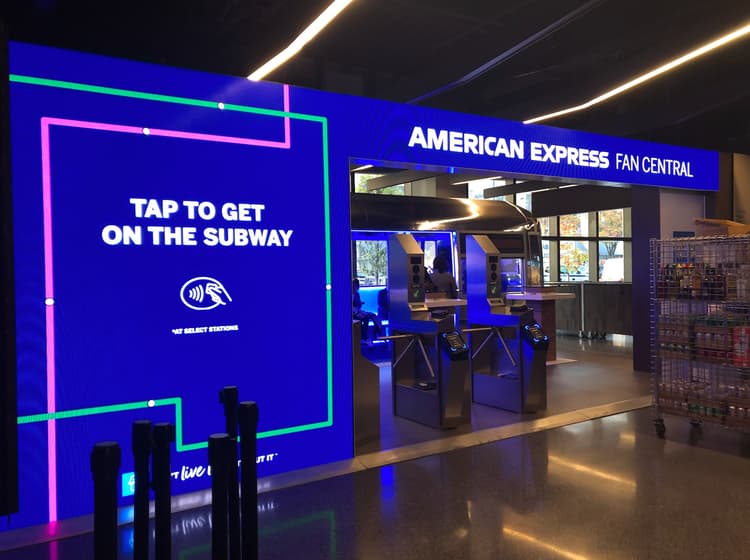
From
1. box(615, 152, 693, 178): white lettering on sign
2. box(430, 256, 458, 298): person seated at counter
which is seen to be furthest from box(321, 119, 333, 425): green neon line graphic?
box(430, 256, 458, 298): person seated at counter

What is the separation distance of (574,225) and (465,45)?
9540 mm

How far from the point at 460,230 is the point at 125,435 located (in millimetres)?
6610

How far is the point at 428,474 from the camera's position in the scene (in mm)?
3926

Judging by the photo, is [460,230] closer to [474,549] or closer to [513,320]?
[513,320]

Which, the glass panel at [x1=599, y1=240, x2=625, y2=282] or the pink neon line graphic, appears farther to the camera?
the glass panel at [x1=599, y1=240, x2=625, y2=282]

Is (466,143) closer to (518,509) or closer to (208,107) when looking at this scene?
(208,107)

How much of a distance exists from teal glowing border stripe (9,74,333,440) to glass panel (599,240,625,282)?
12.6 meters

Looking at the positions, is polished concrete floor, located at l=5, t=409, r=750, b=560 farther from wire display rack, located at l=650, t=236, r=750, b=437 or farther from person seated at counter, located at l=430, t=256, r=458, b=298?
person seated at counter, located at l=430, t=256, r=458, b=298

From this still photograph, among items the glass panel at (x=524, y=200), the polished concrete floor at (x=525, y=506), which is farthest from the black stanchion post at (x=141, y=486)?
the glass panel at (x=524, y=200)

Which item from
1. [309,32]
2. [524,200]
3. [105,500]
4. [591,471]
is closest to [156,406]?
[105,500]

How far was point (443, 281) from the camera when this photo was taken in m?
8.71

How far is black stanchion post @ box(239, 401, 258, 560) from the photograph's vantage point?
182cm

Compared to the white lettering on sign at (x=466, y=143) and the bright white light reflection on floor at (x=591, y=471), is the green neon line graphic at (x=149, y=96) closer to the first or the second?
the white lettering on sign at (x=466, y=143)

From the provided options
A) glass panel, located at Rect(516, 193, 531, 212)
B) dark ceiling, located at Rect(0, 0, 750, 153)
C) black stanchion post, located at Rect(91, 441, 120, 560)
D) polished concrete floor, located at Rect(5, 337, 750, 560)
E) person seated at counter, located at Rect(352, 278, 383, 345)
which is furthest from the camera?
glass panel, located at Rect(516, 193, 531, 212)
